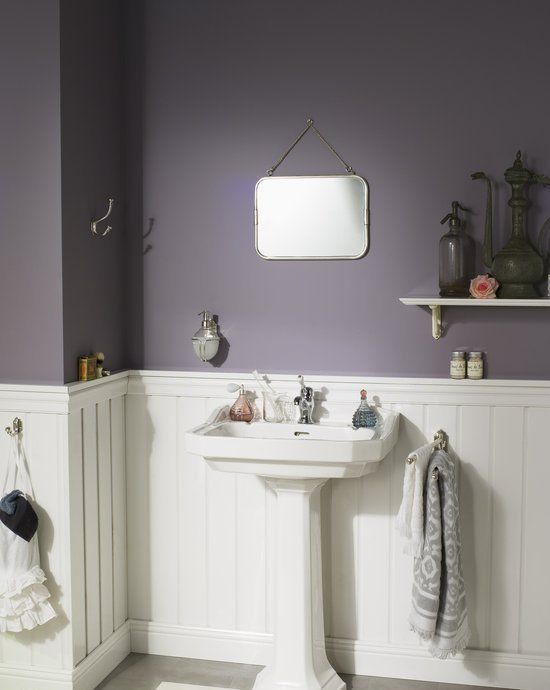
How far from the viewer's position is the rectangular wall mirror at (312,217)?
300 centimetres

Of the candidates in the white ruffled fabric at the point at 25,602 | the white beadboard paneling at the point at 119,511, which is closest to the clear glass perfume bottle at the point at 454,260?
the white beadboard paneling at the point at 119,511

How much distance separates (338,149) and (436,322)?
68 cm

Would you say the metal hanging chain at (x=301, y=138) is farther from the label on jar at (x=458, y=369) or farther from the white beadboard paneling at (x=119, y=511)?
the white beadboard paneling at (x=119, y=511)

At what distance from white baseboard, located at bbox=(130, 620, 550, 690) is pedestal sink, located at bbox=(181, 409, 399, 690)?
165 mm

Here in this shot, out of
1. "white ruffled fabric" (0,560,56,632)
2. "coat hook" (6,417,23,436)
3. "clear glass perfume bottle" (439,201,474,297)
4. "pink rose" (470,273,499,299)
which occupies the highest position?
"clear glass perfume bottle" (439,201,474,297)

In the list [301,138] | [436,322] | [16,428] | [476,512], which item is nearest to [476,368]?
[436,322]

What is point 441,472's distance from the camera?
2.76 meters

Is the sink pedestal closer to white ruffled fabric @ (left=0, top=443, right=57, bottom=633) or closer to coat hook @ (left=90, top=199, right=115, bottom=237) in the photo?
white ruffled fabric @ (left=0, top=443, right=57, bottom=633)

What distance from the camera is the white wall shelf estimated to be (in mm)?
Answer: 2748

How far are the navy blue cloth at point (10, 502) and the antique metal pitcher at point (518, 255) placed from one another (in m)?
1.67

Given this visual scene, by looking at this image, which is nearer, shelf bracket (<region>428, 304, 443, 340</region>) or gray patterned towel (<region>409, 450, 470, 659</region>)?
gray patterned towel (<region>409, 450, 470, 659</region>)

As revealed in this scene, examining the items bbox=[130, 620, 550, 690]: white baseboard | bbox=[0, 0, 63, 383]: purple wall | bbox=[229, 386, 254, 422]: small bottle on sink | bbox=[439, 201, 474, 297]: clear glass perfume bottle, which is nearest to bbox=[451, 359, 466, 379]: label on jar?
bbox=[439, 201, 474, 297]: clear glass perfume bottle

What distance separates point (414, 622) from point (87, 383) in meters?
1.29

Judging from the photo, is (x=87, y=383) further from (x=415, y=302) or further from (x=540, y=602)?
(x=540, y=602)
